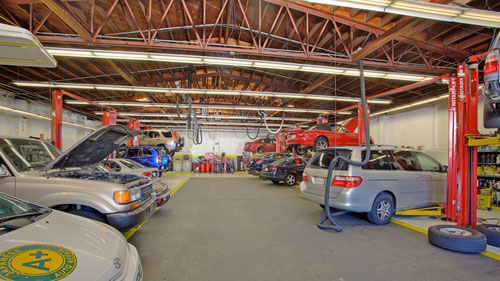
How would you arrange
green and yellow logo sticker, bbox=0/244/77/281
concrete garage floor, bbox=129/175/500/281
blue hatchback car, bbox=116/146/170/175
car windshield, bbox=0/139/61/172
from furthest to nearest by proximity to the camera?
blue hatchback car, bbox=116/146/170/175, car windshield, bbox=0/139/61/172, concrete garage floor, bbox=129/175/500/281, green and yellow logo sticker, bbox=0/244/77/281

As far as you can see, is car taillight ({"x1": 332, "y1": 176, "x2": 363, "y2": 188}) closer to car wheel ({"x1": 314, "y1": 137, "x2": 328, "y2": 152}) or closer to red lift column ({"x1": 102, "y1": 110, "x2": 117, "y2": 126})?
car wheel ({"x1": 314, "y1": 137, "x2": 328, "y2": 152})

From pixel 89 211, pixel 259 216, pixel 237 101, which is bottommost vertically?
pixel 259 216

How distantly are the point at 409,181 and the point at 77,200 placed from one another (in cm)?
568

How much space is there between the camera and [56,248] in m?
1.43

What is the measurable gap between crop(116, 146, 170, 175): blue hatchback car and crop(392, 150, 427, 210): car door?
9.42 m

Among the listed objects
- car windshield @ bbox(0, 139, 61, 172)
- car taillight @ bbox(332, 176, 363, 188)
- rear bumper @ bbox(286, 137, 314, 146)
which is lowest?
car taillight @ bbox(332, 176, 363, 188)

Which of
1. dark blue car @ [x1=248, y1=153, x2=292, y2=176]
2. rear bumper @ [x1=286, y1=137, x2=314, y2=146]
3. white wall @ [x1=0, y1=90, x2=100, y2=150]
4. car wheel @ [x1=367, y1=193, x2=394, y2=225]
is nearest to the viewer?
car wheel @ [x1=367, y1=193, x2=394, y2=225]

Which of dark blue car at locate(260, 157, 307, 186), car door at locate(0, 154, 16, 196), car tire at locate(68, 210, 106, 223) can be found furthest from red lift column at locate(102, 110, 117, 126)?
car tire at locate(68, 210, 106, 223)

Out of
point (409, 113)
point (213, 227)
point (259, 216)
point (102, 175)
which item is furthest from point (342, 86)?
point (102, 175)

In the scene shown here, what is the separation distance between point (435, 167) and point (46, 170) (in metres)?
7.18

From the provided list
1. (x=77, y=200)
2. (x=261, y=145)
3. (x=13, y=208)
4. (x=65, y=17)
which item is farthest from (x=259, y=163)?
(x=13, y=208)

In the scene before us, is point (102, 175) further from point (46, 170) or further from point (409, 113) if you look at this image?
point (409, 113)

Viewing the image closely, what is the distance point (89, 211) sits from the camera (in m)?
2.91

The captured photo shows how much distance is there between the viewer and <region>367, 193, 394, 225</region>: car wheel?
4297 millimetres
